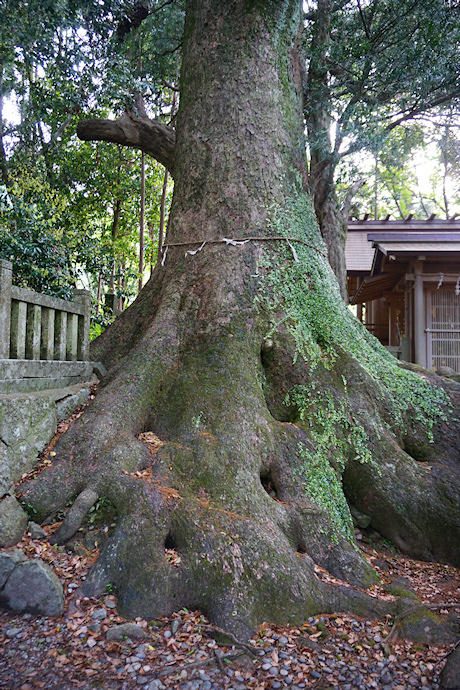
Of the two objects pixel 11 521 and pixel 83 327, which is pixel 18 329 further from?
pixel 11 521

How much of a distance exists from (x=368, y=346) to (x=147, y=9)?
6706 millimetres

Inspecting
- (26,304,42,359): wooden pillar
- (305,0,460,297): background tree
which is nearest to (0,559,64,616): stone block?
(26,304,42,359): wooden pillar

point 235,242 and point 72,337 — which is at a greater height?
point 235,242

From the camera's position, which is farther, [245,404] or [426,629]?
[245,404]

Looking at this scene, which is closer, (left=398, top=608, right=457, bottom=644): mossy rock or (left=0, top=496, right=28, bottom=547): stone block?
(left=398, top=608, right=457, bottom=644): mossy rock

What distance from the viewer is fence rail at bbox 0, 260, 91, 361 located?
385cm

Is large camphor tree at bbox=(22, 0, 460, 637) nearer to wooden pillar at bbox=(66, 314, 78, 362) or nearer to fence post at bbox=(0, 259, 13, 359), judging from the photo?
wooden pillar at bbox=(66, 314, 78, 362)

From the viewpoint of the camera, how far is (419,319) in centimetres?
995

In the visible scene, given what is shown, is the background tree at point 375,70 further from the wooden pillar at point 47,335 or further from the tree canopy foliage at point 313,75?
the wooden pillar at point 47,335

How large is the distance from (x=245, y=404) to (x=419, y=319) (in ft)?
24.2

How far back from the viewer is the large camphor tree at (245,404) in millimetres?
3025

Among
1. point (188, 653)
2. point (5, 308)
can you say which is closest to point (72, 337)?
point (5, 308)

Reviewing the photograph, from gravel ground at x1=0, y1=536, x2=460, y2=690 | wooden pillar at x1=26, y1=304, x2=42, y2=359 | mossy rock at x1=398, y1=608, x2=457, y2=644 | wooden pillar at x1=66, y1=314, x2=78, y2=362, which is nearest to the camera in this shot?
gravel ground at x1=0, y1=536, x2=460, y2=690

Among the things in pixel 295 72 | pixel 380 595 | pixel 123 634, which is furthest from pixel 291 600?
pixel 295 72
